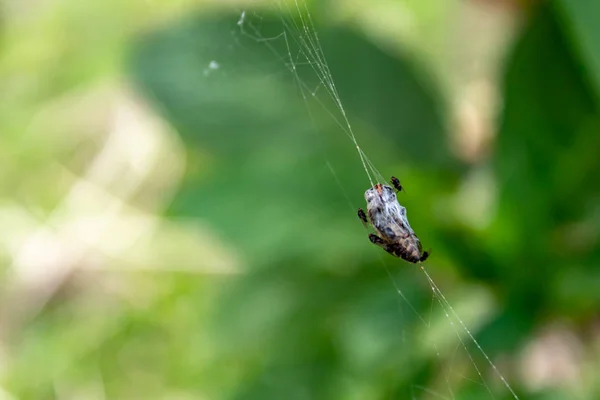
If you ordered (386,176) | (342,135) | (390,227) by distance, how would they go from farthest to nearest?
(342,135), (386,176), (390,227)

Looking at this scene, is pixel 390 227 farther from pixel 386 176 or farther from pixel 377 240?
pixel 386 176

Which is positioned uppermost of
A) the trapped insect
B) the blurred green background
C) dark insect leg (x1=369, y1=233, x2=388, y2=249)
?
the trapped insect

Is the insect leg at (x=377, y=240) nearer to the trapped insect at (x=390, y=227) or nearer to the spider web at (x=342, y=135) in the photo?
the trapped insect at (x=390, y=227)

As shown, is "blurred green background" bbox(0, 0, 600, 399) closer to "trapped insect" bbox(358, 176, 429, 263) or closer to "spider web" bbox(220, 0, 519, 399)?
"spider web" bbox(220, 0, 519, 399)

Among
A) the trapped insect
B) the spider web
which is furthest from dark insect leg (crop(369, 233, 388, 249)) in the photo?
the spider web

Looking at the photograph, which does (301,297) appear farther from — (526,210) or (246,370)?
(526,210)

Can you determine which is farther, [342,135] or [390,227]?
[342,135]

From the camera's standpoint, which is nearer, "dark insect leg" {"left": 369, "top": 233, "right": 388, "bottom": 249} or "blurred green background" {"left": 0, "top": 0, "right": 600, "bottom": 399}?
"dark insect leg" {"left": 369, "top": 233, "right": 388, "bottom": 249}

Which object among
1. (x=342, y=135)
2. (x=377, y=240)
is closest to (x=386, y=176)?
(x=342, y=135)

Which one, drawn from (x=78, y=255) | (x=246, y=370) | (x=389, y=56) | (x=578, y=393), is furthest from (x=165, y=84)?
(x=78, y=255)
